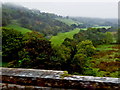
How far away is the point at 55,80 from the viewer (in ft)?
9.36

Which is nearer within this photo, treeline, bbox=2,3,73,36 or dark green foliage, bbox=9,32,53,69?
dark green foliage, bbox=9,32,53,69

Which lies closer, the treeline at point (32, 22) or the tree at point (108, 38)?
the tree at point (108, 38)

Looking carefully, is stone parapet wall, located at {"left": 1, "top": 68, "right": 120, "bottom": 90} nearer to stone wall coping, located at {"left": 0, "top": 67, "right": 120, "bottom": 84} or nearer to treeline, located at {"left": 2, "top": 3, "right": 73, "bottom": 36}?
stone wall coping, located at {"left": 0, "top": 67, "right": 120, "bottom": 84}

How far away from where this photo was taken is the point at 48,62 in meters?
17.9

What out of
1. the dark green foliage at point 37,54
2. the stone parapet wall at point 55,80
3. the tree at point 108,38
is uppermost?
the stone parapet wall at point 55,80

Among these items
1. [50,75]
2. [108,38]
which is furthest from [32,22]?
[50,75]

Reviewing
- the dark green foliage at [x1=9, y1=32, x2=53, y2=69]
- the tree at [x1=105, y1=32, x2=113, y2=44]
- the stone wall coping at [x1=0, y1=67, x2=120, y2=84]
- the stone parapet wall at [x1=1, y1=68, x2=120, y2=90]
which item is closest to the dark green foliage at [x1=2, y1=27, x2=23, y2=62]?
the dark green foliage at [x1=9, y1=32, x2=53, y2=69]

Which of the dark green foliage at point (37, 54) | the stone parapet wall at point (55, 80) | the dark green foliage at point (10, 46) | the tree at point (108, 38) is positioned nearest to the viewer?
the stone parapet wall at point (55, 80)

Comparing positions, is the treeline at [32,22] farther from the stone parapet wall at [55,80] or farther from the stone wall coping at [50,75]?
the stone parapet wall at [55,80]

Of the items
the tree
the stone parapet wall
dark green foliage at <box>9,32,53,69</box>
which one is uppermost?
the stone parapet wall

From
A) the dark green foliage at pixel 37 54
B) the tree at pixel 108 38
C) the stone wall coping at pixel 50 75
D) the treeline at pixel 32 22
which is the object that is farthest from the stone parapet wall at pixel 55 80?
the treeline at pixel 32 22

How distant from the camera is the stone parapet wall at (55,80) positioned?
2.69 metres

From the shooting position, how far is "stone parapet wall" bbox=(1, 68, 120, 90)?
2689mm

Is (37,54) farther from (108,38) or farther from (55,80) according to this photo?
(108,38)
